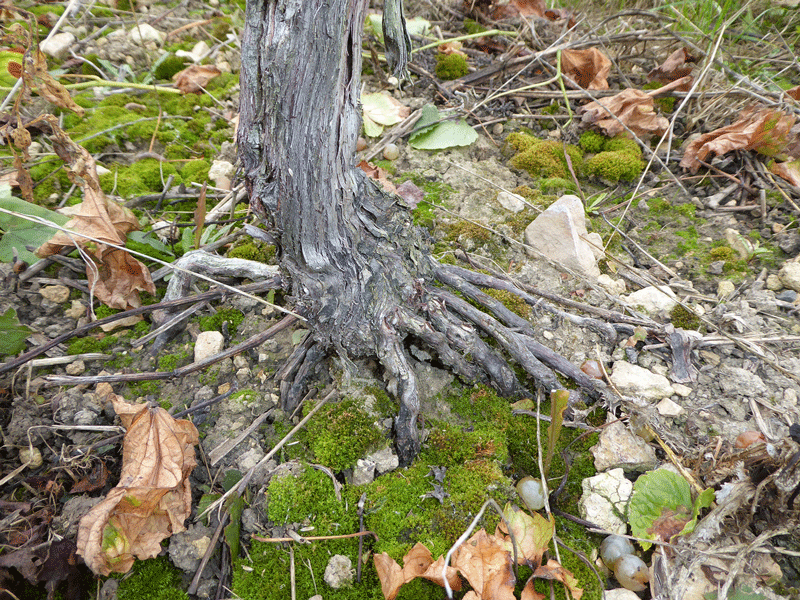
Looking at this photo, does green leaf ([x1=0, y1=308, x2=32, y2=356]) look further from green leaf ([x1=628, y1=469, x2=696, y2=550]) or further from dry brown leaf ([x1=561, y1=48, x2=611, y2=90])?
dry brown leaf ([x1=561, y1=48, x2=611, y2=90])

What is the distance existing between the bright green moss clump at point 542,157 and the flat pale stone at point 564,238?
580 millimetres

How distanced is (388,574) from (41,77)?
3104 millimetres

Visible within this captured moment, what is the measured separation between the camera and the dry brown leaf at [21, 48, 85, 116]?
2342mm

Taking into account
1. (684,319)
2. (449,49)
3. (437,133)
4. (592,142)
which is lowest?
(684,319)

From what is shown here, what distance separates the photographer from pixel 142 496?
1.69 metres

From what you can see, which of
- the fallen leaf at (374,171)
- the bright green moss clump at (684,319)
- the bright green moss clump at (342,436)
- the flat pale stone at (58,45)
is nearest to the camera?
the bright green moss clump at (342,436)

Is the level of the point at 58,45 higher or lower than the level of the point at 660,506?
higher

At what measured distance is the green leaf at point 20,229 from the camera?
7.32ft

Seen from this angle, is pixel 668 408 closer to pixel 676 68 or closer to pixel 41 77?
pixel 676 68

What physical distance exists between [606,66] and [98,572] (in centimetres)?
475

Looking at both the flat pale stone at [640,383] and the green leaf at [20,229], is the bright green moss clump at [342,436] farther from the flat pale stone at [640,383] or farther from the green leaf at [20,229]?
the green leaf at [20,229]

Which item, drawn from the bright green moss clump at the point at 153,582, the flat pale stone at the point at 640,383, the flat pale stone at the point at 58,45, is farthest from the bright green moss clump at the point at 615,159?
the flat pale stone at the point at 58,45

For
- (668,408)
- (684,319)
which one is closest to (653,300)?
(684,319)

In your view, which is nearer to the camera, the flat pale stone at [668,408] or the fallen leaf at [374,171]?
the flat pale stone at [668,408]
